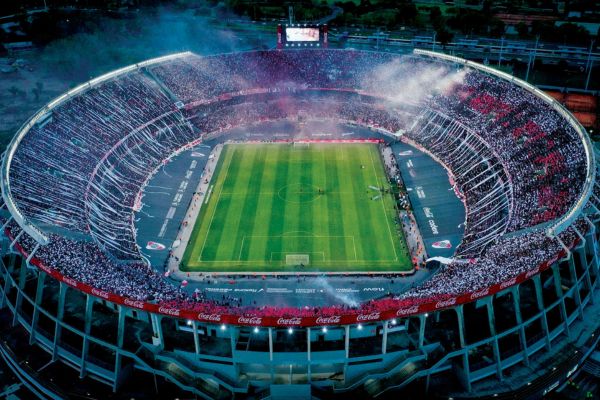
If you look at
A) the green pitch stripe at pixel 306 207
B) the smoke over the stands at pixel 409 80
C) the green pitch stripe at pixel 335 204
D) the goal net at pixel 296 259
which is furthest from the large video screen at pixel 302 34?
the goal net at pixel 296 259

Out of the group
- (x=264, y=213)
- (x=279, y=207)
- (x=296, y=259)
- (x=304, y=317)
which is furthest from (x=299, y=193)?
(x=304, y=317)

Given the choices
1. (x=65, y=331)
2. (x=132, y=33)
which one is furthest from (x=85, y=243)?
(x=132, y=33)

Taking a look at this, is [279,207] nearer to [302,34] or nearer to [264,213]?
[264,213]

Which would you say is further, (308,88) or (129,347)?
(308,88)

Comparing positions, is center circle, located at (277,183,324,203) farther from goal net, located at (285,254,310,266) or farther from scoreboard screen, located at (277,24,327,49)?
scoreboard screen, located at (277,24,327,49)

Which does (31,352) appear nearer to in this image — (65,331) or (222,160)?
(65,331)

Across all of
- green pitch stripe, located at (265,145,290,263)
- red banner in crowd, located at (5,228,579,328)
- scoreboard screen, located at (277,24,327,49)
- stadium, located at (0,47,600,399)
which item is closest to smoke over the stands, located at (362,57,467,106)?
stadium, located at (0,47,600,399)
